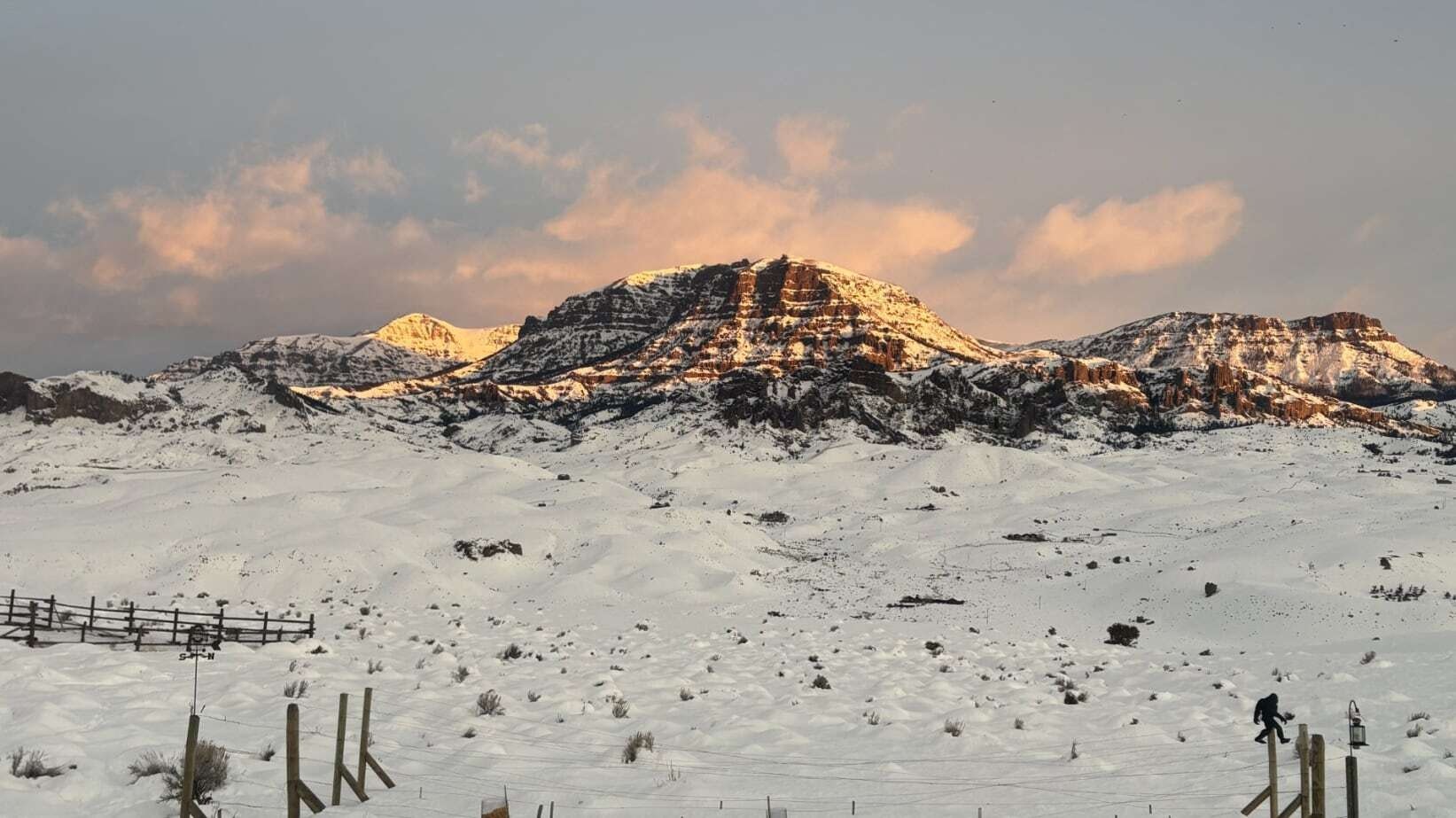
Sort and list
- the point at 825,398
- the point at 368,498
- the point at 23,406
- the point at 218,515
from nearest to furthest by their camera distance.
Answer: the point at 218,515, the point at 368,498, the point at 23,406, the point at 825,398

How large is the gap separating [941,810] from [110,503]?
228 feet

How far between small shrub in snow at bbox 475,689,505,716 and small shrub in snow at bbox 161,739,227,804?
5.59 metres

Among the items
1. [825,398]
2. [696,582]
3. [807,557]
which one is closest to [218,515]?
[696,582]

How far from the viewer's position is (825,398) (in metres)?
185

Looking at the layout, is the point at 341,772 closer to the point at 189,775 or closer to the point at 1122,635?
the point at 189,775

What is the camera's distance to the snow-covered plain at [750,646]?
12.3 meters

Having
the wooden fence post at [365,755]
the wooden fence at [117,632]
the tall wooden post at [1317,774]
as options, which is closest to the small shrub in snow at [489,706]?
the wooden fence post at [365,755]

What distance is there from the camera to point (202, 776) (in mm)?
10648

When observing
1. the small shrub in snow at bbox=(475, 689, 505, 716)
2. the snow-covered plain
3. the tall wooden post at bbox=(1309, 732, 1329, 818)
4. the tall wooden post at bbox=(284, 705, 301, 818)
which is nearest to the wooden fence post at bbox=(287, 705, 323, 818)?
the tall wooden post at bbox=(284, 705, 301, 818)

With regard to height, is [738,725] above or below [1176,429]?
below

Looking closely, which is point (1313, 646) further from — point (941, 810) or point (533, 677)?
point (533, 677)

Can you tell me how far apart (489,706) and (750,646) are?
12536mm

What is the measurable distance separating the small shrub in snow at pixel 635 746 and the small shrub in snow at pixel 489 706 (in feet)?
11.9

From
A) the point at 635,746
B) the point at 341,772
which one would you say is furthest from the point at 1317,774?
the point at 341,772
